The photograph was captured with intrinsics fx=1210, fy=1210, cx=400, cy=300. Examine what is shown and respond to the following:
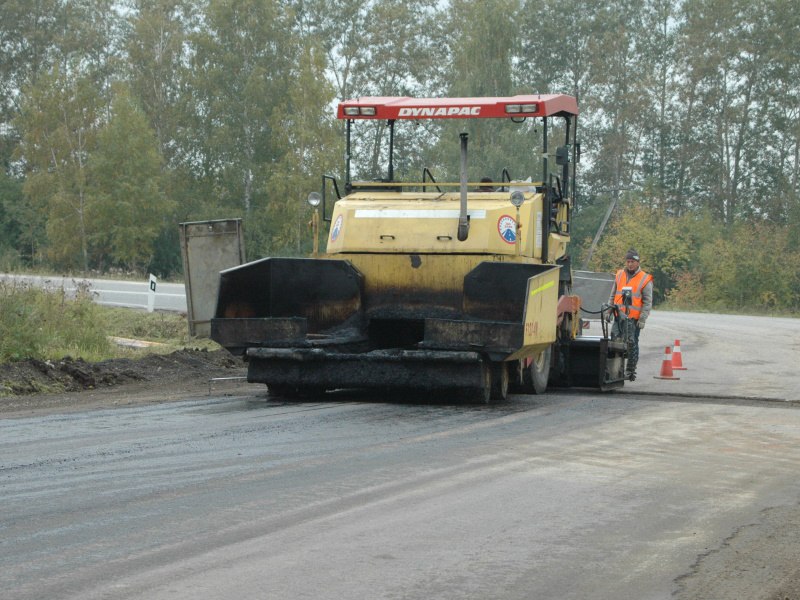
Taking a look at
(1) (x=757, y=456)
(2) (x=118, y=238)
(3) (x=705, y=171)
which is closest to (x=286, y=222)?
(2) (x=118, y=238)

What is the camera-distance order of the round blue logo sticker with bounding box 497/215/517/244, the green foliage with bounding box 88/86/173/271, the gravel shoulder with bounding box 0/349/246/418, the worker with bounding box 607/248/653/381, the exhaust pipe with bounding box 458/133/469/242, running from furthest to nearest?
1. the green foliage with bounding box 88/86/173/271
2. the worker with bounding box 607/248/653/381
3. the round blue logo sticker with bounding box 497/215/517/244
4. the exhaust pipe with bounding box 458/133/469/242
5. the gravel shoulder with bounding box 0/349/246/418

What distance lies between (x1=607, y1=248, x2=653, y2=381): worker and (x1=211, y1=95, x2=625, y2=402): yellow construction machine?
186 centimetres

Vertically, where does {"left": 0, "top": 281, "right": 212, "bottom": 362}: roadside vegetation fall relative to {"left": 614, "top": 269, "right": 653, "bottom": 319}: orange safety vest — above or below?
below

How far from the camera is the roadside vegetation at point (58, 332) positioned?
15389 millimetres

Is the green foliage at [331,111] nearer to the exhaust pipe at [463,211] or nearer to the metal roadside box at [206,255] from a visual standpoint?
the metal roadside box at [206,255]

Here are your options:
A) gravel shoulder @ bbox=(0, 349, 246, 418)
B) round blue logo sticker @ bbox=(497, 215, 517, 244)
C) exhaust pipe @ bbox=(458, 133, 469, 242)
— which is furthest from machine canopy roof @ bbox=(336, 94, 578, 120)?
gravel shoulder @ bbox=(0, 349, 246, 418)

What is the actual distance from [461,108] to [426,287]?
6.69 feet

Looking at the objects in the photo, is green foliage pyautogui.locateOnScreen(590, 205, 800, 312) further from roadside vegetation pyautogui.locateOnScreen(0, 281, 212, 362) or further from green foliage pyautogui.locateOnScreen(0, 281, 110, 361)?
green foliage pyautogui.locateOnScreen(0, 281, 110, 361)

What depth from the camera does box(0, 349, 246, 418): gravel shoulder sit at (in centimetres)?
1204

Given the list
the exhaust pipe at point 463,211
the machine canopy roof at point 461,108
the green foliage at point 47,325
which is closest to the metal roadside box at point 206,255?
the green foliage at point 47,325

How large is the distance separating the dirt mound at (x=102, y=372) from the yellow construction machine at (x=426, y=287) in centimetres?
250

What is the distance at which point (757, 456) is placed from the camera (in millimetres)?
9188

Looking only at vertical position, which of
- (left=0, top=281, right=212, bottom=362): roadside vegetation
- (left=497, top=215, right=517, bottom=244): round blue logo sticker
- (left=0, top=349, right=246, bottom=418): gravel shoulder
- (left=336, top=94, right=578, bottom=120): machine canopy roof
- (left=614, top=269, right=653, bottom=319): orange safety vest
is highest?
(left=336, top=94, right=578, bottom=120): machine canopy roof

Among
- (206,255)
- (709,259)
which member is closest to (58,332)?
(206,255)
